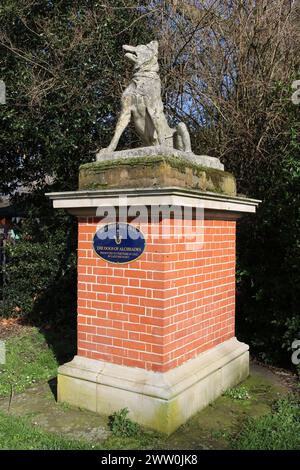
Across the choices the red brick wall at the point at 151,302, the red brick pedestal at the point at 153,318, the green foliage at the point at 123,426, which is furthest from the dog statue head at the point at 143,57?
the green foliage at the point at 123,426

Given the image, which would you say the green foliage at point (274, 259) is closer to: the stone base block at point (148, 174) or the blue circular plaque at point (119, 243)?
the stone base block at point (148, 174)

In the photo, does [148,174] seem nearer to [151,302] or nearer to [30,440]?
[151,302]

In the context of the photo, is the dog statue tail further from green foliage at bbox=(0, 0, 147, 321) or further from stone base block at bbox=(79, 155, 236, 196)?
green foliage at bbox=(0, 0, 147, 321)

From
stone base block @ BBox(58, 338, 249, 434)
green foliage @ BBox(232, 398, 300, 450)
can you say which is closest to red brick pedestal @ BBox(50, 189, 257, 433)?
stone base block @ BBox(58, 338, 249, 434)

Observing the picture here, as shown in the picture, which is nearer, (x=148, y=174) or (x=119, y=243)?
(x=148, y=174)

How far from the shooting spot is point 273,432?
12.1 feet

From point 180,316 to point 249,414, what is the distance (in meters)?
1.17

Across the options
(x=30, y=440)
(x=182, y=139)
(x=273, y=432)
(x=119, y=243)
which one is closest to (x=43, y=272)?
(x=119, y=243)

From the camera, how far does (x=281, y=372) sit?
5.38m

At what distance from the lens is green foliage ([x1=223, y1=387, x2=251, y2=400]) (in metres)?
4.48

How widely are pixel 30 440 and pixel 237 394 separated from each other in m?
2.12

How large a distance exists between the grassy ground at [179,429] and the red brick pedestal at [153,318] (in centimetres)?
14

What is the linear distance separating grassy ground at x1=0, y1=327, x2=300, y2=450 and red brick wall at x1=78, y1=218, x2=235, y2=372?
56 cm

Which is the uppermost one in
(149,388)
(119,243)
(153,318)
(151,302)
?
(119,243)
